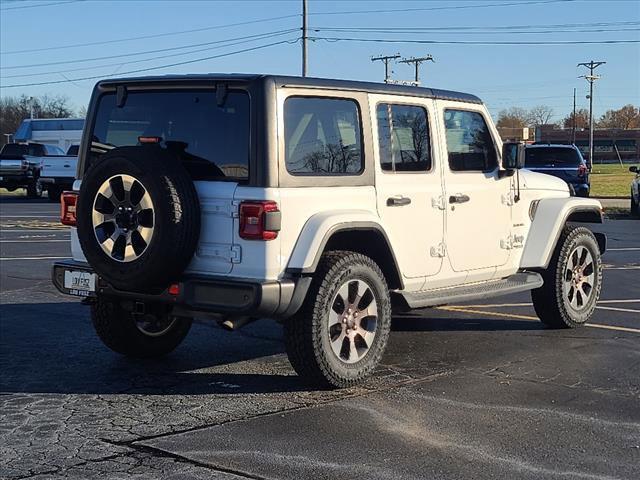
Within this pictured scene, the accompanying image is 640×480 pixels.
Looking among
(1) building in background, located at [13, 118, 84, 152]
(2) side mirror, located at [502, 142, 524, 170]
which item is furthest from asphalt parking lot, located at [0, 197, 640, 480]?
(1) building in background, located at [13, 118, 84, 152]

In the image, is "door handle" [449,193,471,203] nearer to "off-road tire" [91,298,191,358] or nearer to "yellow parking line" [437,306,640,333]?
"yellow parking line" [437,306,640,333]

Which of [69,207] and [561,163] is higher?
[561,163]

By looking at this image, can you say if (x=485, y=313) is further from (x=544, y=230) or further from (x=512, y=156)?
(x=512, y=156)

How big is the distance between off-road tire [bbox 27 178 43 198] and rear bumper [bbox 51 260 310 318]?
28853mm

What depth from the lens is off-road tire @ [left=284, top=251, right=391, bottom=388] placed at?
5.88 metres

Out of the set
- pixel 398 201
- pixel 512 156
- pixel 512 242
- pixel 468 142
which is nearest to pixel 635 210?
pixel 512 242

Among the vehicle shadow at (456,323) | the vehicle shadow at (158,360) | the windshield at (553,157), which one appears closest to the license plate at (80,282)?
the vehicle shadow at (158,360)

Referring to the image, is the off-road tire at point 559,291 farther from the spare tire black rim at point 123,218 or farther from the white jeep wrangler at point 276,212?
the spare tire black rim at point 123,218

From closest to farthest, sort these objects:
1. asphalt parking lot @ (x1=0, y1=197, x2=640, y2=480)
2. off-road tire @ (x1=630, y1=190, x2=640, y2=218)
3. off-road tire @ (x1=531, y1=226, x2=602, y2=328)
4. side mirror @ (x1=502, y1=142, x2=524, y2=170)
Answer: asphalt parking lot @ (x1=0, y1=197, x2=640, y2=480) → side mirror @ (x1=502, y1=142, x2=524, y2=170) → off-road tire @ (x1=531, y1=226, x2=602, y2=328) → off-road tire @ (x1=630, y1=190, x2=640, y2=218)

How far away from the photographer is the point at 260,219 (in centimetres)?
561

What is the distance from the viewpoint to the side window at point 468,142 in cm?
731

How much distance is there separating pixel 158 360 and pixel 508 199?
10.6 feet

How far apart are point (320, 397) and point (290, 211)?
124cm

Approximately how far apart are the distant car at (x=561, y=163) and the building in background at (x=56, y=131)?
85.1 feet
